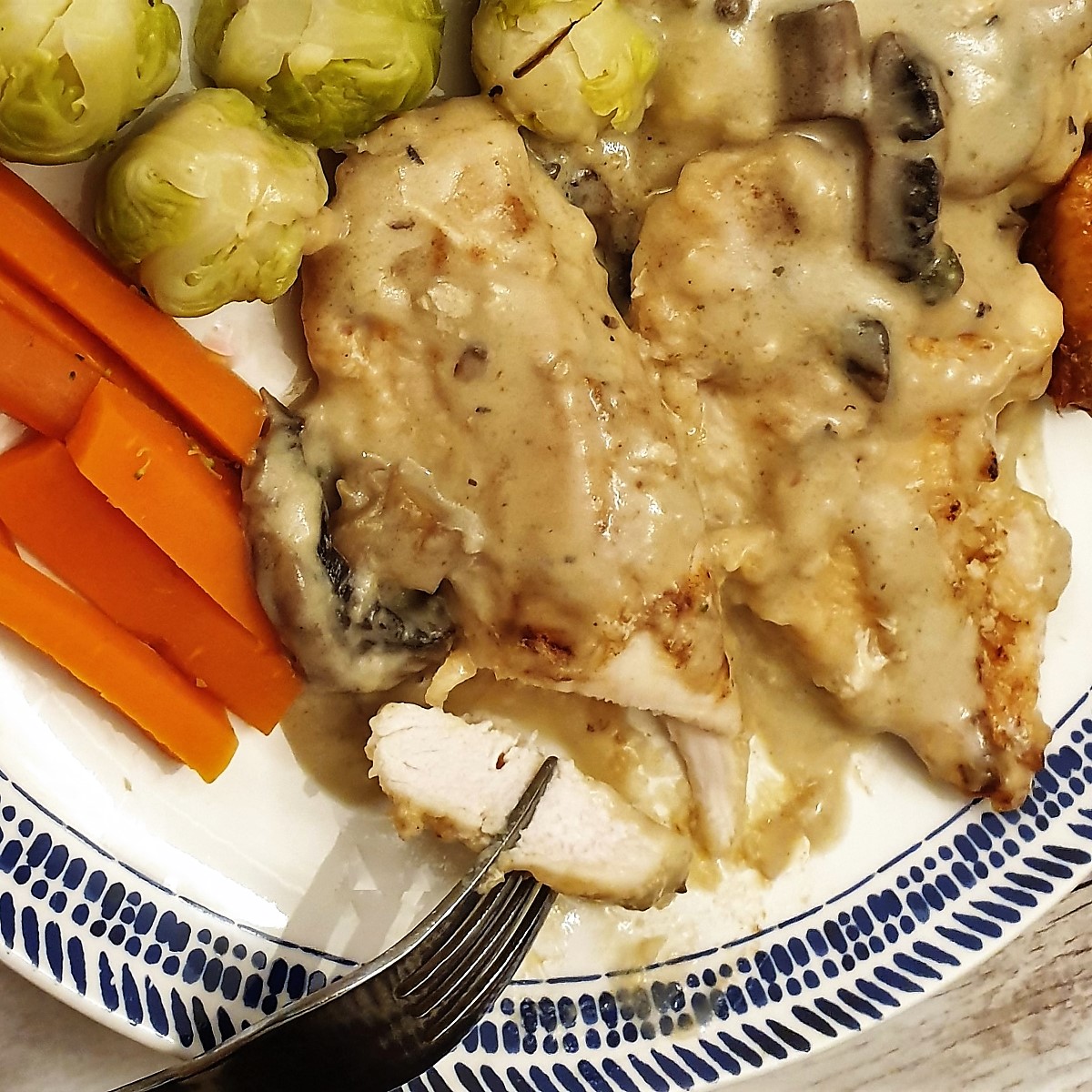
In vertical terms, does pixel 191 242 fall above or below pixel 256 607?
above

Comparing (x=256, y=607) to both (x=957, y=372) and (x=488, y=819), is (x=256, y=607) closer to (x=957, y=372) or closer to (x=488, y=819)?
(x=488, y=819)

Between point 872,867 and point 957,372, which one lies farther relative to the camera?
point 872,867

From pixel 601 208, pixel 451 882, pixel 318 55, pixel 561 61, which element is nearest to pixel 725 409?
pixel 601 208

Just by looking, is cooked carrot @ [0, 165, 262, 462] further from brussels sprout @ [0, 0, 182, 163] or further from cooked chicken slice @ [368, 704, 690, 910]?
cooked chicken slice @ [368, 704, 690, 910]

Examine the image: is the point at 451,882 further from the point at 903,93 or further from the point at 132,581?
the point at 903,93

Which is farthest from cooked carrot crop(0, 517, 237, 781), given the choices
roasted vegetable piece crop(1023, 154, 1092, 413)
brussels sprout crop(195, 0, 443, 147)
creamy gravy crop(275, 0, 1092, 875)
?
roasted vegetable piece crop(1023, 154, 1092, 413)

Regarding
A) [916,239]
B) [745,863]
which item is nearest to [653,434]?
[916,239]
